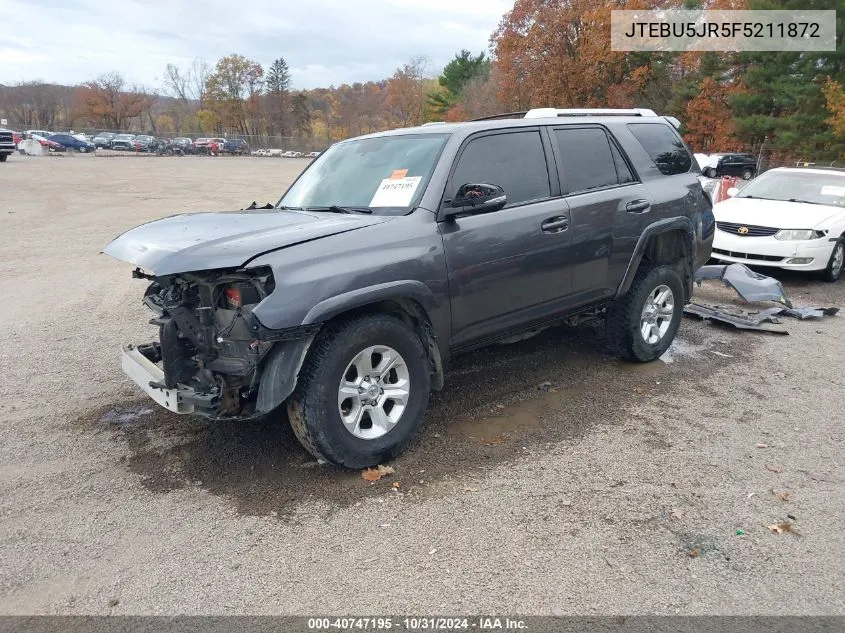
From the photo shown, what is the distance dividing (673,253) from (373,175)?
114 inches

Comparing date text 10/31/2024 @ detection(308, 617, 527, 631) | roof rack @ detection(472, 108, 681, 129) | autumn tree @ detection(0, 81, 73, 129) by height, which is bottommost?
date text 10/31/2024 @ detection(308, 617, 527, 631)

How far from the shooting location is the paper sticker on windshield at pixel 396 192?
4.09 metres

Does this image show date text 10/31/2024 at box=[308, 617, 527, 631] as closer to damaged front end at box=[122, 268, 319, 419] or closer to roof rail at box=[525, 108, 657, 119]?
damaged front end at box=[122, 268, 319, 419]

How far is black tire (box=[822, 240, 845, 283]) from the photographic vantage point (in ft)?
30.2

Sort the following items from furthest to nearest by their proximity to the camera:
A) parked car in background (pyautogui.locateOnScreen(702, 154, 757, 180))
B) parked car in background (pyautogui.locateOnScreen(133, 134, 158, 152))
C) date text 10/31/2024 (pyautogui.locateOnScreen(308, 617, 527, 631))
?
parked car in background (pyautogui.locateOnScreen(133, 134, 158, 152)), parked car in background (pyautogui.locateOnScreen(702, 154, 757, 180)), date text 10/31/2024 (pyautogui.locateOnScreen(308, 617, 527, 631))

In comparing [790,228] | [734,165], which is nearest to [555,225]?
[790,228]

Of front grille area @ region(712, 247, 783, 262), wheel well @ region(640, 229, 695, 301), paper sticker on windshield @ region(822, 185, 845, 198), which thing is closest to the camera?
wheel well @ region(640, 229, 695, 301)

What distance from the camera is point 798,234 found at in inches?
352

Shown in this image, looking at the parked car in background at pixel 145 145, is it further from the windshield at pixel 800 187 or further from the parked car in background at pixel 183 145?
the windshield at pixel 800 187

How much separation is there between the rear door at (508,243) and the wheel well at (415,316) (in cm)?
19

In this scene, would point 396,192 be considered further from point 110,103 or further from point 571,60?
point 110,103

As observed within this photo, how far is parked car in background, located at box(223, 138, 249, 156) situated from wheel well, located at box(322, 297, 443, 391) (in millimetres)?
73779

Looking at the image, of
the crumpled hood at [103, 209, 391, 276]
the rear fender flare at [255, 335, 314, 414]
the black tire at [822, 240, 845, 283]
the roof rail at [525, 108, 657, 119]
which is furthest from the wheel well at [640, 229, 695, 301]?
the black tire at [822, 240, 845, 283]

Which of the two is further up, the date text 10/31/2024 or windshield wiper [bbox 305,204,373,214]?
windshield wiper [bbox 305,204,373,214]
